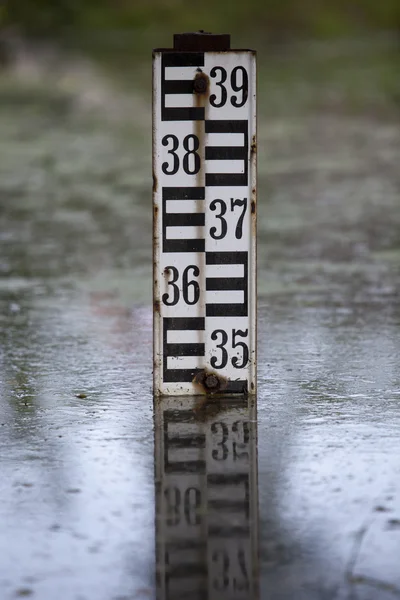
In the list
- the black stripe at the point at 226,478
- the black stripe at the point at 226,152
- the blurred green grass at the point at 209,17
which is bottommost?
the black stripe at the point at 226,478

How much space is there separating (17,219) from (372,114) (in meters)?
9.66

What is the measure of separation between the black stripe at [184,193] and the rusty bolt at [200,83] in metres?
0.41

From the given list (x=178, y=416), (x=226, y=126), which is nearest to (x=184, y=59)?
(x=226, y=126)

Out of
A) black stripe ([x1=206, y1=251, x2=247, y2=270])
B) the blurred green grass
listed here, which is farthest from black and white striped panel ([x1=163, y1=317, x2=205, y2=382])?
the blurred green grass

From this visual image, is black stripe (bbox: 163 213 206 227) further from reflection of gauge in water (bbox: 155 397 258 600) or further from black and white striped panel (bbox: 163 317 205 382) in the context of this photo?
reflection of gauge in water (bbox: 155 397 258 600)

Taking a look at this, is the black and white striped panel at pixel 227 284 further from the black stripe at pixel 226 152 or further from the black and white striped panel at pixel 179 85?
the black and white striped panel at pixel 179 85

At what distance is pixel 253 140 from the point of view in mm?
5699

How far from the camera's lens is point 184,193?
5.75 m

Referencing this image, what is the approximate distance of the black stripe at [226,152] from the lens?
18.7 feet

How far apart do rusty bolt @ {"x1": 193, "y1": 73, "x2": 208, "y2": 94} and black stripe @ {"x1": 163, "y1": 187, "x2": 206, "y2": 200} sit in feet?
1.34

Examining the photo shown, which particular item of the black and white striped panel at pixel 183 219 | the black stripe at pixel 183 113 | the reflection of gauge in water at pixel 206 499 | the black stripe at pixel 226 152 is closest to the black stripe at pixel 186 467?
the reflection of gauge in water at pixel 206 499

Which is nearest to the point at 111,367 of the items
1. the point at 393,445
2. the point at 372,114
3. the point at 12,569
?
the point at 393,445

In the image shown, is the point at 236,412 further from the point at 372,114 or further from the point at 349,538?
the point at 372,114

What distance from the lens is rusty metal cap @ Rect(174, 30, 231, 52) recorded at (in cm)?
564
